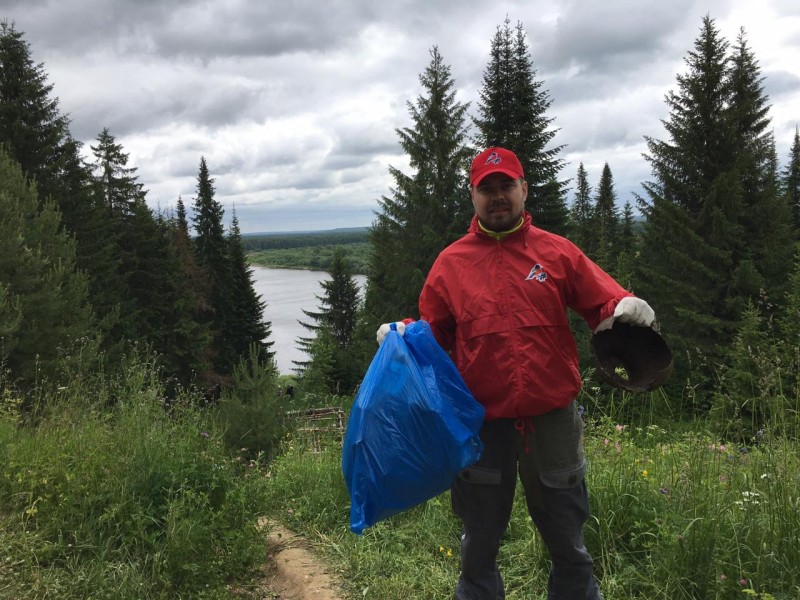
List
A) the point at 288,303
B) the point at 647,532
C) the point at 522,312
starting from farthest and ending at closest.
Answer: the point at 288,303
the point at 647,532
the point at 522,312

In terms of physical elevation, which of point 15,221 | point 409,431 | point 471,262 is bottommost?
point 409,431

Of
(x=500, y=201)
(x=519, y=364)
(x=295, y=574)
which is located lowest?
(x=295, y=574)

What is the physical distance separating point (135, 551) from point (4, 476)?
1168mm

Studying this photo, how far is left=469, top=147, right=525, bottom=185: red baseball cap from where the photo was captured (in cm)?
205

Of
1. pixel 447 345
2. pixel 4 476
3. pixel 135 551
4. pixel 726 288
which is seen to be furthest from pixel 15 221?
pixel 726 288

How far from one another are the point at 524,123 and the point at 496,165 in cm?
1622

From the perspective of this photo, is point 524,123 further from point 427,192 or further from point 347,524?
point 347,524

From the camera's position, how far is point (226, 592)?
2.58m

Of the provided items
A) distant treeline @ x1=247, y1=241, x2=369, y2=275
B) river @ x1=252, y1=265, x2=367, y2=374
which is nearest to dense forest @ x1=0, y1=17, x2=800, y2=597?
river @ x1=252, y1=265, x2=367, y2=374

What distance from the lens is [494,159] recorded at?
82.0 inches

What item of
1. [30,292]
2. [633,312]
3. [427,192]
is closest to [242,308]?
[427,192]

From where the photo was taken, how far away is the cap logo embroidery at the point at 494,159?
6.81 feet

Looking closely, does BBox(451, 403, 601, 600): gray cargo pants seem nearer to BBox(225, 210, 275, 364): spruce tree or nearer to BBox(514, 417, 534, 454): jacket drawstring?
BBox(514, 417, 534, 454): jacket drawstring

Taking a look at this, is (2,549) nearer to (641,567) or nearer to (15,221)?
(641,567)
